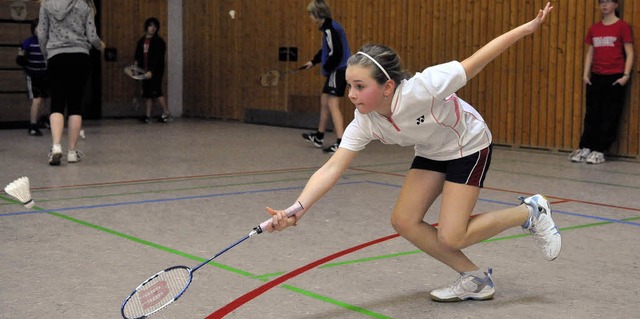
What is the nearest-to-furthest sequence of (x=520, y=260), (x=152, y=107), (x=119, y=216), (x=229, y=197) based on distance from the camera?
1. (x=520, y=260)
2. (x=119, y=216)
3. (x=229, y=197)
4. (x=152, y=107)

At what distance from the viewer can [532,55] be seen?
10.2 metres

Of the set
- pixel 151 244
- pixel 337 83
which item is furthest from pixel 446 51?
pixel 151 244

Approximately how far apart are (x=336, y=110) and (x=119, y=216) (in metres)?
4.22

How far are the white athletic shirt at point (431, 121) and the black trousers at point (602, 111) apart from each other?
5889 mm

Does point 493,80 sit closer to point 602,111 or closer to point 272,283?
point 602,111

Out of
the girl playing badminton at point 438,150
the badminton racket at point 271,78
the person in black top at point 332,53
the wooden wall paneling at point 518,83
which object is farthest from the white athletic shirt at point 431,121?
the badminton racket at point 271,78

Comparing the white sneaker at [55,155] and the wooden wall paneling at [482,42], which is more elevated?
the wooden wall paneling at [482,42]

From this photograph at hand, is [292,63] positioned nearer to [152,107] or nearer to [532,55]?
[152,107]

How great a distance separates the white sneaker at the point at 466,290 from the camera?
140 inches

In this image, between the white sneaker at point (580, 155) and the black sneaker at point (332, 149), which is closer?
the white sneaker at point (580, 155)

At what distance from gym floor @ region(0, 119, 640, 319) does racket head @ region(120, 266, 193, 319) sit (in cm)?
23

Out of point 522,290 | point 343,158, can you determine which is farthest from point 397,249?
point 343,158

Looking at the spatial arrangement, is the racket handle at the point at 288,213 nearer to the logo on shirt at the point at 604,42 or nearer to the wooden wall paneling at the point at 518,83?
the logo on shirt at the point at 604,42

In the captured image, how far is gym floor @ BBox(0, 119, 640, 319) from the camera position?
350 centimetres
